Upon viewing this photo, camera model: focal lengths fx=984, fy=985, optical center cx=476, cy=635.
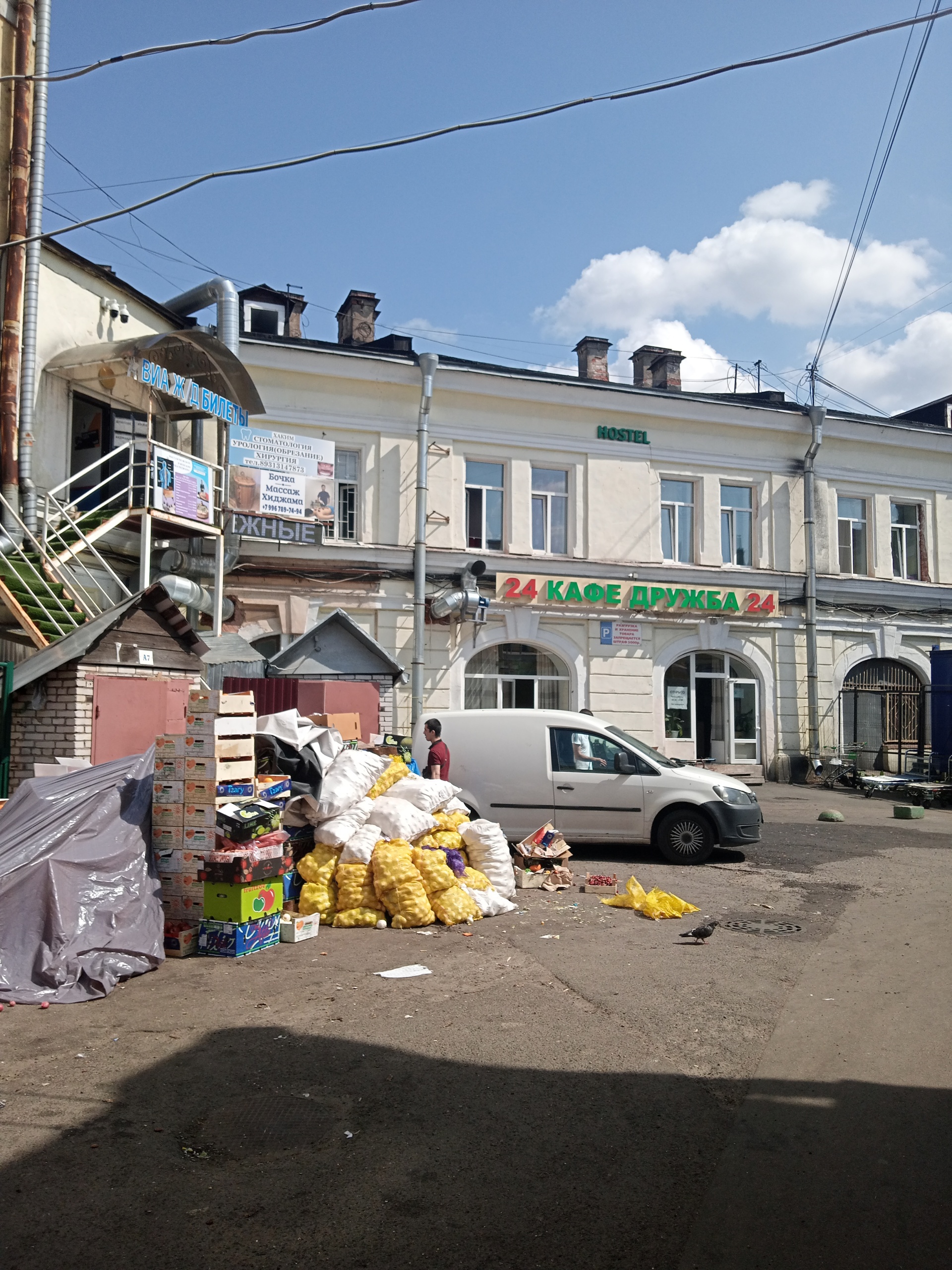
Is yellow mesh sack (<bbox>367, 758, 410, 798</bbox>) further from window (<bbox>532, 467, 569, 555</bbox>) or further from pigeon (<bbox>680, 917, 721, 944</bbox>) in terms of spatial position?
window (<bbox>532, 467, 569, 555</bbox>)

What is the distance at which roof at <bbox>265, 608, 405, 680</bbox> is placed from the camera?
48.8ft

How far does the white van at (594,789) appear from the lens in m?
11.3

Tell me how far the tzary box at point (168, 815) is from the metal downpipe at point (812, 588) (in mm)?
18325

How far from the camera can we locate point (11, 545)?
40.5 ft

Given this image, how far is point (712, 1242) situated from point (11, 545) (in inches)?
457

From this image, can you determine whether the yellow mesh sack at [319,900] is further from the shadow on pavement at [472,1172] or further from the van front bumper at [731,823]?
the van front bumper at [731,823]

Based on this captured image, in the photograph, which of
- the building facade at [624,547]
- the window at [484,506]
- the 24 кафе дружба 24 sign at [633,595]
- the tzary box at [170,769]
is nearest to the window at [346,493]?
the building facade at [624,547]

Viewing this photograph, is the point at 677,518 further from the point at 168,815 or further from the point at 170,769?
the point at 168,815

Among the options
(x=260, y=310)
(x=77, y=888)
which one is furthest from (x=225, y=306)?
(x=77, y=888)

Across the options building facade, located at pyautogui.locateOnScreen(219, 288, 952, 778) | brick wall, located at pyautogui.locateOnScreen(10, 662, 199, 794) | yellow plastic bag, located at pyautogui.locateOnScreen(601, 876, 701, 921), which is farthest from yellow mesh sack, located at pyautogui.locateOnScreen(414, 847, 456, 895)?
building facade, located at pyautogui.locateOnScreen(219, 288, 952, 778)

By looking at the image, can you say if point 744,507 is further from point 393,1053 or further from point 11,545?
point 393,1053

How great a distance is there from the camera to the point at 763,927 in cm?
837

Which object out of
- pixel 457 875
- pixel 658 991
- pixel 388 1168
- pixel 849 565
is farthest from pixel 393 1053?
pixel 849 565

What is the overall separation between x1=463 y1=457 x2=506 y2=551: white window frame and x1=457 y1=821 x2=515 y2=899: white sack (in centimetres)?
1209
